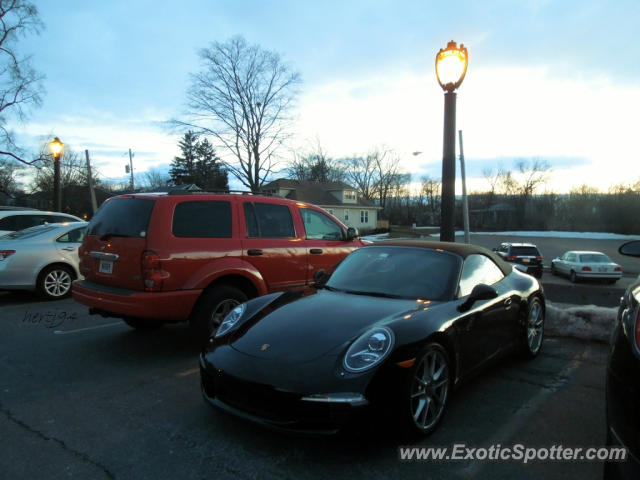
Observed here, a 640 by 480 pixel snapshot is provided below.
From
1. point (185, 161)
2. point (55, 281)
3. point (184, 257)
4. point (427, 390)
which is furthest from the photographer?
point (185, 161)

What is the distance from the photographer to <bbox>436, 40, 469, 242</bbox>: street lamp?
6.20 m

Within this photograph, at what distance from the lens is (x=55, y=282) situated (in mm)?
8234

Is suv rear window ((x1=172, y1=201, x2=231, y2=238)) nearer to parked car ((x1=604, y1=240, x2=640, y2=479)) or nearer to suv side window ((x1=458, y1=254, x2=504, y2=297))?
suv side window ((x1=458, y1=254, x2=504, y2=297))

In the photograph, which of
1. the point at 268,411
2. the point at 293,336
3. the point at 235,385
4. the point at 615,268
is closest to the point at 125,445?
the point at 235,385

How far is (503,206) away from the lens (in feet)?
237

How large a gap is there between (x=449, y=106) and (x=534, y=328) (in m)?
3.41

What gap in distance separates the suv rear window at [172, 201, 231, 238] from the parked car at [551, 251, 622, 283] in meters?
21.1

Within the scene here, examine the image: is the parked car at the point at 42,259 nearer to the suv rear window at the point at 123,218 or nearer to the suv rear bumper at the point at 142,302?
the suv rear window at the point at 123,218

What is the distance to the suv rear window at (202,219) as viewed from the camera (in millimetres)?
4793

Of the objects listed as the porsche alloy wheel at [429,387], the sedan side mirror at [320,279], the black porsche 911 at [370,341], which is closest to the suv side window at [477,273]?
the black porsche 911 at [370,341]

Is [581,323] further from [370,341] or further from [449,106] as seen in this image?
[370,341]

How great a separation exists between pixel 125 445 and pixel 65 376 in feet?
5.82

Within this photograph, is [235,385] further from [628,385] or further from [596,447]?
[596,447]

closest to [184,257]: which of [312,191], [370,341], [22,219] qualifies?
[370,341]
